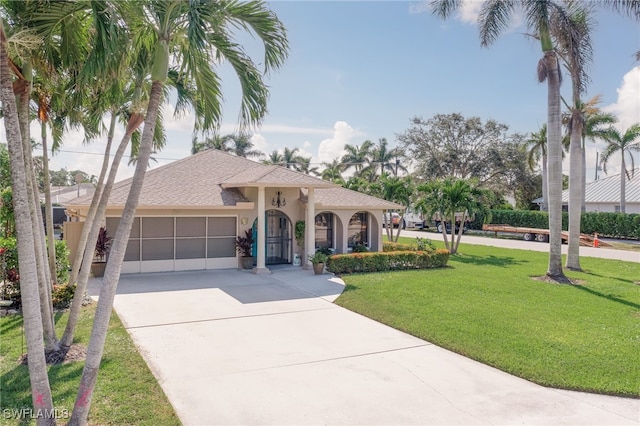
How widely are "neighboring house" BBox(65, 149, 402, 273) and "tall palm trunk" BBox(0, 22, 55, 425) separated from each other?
10002 mm

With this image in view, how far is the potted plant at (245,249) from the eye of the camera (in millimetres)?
15891

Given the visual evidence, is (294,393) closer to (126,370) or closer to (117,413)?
(117,413)

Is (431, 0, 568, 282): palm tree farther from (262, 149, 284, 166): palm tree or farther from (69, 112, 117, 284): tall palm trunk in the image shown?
(262, 149, 284, 166): palm tree

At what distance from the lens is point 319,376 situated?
6137mm

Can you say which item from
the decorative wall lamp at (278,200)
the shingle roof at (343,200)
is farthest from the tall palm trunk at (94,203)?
the shingle roof at (343,200)

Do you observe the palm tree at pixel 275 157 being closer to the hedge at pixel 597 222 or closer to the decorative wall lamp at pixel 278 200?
the hedge at pixel 597 222

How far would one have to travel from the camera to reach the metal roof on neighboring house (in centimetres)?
3450

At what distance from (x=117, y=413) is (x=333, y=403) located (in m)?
2.63

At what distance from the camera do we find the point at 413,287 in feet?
41.3

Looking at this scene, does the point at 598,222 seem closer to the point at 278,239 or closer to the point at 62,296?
the point at 278,239

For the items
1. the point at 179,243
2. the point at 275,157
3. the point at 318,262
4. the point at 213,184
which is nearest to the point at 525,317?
the point at 318,262

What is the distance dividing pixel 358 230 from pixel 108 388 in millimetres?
15528

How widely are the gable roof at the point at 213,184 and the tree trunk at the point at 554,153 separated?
708cm

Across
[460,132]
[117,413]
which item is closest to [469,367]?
[117,413]
